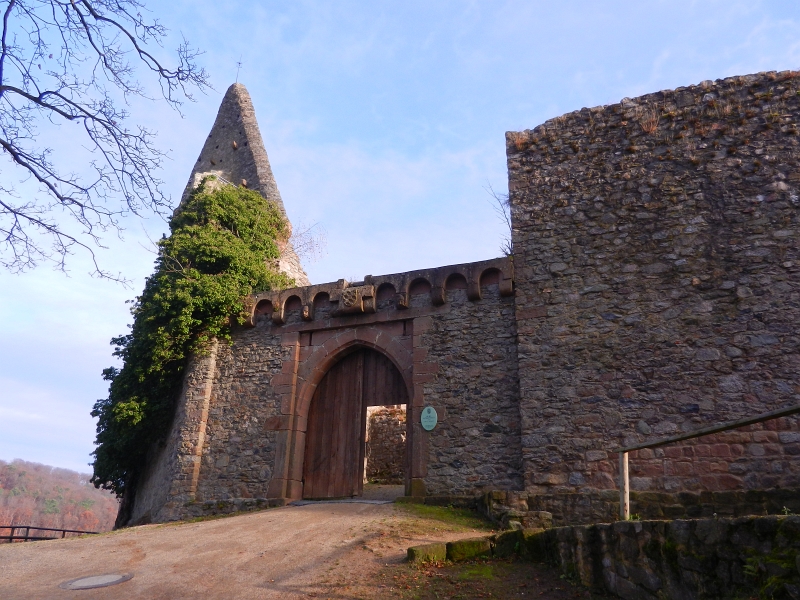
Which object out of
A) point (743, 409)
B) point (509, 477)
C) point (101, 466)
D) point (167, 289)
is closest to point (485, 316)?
point (509, 477)

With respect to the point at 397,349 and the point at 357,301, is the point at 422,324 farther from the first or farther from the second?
the point at 357,301

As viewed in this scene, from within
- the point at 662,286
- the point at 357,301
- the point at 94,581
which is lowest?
the point at 94,581

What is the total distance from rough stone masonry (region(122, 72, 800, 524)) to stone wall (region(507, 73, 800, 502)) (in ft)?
0.07

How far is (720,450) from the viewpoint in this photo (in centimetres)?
842

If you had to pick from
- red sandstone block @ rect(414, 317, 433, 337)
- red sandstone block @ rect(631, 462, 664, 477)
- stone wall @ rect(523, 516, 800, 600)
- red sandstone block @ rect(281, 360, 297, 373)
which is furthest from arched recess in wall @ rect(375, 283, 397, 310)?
stone wall @ rect(523, 516, 800, 600)

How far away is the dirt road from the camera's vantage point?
568cm

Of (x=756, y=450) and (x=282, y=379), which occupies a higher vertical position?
(x=282, y=379)

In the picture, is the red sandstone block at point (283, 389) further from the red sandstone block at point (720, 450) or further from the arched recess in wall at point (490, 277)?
the red sandstone block at point (720, 450)

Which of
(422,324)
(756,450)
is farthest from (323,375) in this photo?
(756,450)

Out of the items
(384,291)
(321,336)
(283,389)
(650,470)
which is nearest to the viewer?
(650,470)

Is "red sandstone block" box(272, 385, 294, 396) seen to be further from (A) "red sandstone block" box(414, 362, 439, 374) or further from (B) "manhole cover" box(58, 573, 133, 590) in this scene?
(B) "manhole cover" box(58, 573, 133, 590)

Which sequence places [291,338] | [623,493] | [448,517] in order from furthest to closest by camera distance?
→ [291,338]
[448,517]
[623,493]

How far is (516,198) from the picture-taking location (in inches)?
424

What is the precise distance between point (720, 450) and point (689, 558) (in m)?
5.11
